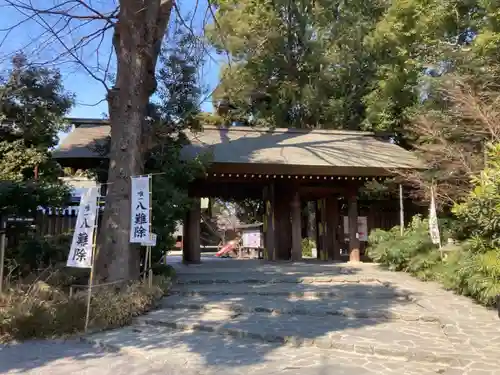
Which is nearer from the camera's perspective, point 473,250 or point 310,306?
point 310,306

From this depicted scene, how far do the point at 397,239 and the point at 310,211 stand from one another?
11.9 meters

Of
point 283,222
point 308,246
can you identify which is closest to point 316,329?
point 283,222

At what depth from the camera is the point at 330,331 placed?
6793 mm

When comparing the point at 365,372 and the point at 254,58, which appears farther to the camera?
the point at 254,58

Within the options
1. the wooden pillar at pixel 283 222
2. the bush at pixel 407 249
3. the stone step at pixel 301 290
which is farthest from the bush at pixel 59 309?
the wooden pillar at pixel 283 222

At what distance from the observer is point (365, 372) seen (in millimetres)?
5219

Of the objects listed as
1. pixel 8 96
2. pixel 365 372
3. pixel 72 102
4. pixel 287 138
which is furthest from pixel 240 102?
pixel 365 372

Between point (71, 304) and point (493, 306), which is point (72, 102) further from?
point (493, 306)

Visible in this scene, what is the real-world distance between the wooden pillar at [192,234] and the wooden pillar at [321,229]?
4.66 meters

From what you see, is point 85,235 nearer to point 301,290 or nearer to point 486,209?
point 301,290

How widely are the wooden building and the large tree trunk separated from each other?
9.84 feet

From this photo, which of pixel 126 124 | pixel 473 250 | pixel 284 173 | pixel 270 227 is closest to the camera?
pixel 473 250

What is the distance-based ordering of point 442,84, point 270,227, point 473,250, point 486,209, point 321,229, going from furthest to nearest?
point 321,229 < point 270,227 < point 442,84 < point 473,250 < point 486,209

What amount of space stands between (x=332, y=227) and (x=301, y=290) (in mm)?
6740
